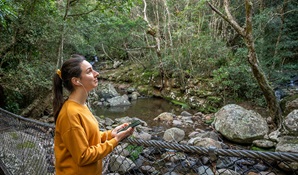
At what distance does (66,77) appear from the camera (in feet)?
4.49

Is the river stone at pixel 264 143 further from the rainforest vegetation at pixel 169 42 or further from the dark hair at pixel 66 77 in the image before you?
the dark hair at pixel 66 77

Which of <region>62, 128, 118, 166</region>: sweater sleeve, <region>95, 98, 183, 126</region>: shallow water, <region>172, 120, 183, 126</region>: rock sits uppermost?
<region>62, 128, 118, 166</region>: sweater sleeve

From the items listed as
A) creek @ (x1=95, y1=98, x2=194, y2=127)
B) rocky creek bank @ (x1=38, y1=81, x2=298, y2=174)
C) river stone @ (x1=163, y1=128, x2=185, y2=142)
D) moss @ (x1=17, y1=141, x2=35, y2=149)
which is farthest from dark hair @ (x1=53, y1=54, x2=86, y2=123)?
creek @ (x1=95, y1=98, x2=194, y2=127)

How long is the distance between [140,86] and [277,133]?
9339 millimetres

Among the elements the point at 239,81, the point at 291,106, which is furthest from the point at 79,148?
the point at 239,81

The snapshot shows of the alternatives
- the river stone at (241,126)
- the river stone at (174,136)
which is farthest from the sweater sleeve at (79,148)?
the river stone at (241,126)

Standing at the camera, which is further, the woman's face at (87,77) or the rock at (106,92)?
the rock at (106,92)

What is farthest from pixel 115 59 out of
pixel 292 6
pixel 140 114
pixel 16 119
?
pixel 16 119

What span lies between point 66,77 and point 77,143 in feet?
1.40

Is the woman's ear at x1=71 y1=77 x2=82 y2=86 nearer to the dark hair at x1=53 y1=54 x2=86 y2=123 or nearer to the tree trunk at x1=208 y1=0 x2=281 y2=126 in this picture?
the dark hair at x1=53 y1=54 x2=86 y2=123

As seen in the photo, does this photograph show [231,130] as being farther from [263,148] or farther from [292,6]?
[292,6]

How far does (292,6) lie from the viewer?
8664mm

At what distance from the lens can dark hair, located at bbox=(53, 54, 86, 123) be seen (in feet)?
4.41

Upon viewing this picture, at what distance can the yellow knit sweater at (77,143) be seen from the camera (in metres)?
1.18
